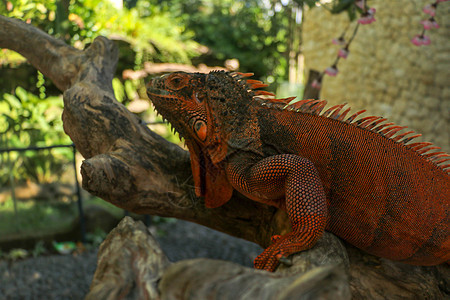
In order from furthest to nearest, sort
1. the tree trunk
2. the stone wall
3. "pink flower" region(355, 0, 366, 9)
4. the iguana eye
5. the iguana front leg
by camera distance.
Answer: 1. the stone wall
2. "pink flower" region(355, 0, 366, 9)
3. the iguana eye
4. the iguana front leg
5. the tree trunk

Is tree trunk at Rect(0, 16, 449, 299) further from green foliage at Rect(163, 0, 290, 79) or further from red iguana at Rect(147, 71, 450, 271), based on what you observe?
green foliage at Rect(163, 0, 290, 79)

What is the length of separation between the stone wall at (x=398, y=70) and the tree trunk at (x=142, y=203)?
234 inches

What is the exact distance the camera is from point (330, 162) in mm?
2234

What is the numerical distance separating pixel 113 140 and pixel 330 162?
1.48 m

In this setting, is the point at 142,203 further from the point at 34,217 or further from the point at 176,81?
the point at 34,217

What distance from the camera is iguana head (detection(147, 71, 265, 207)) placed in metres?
2.26

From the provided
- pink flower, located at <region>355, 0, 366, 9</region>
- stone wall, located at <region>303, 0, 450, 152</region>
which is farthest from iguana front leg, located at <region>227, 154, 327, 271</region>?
stone wall, located at <region>303, 0, 450, 152</region>

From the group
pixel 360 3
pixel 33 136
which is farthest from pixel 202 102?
pixel 33 136

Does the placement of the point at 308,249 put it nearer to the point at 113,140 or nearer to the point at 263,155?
the point at 263,155

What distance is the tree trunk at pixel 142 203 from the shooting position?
4.47ft

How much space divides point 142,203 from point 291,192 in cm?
108

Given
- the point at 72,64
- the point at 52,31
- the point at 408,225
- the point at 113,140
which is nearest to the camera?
the point at 408,225

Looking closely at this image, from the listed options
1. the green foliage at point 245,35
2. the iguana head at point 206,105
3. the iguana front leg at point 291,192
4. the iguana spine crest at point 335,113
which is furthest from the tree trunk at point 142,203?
the green foliage at point 245,35

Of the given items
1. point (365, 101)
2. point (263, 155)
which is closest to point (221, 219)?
point (263, 155)
